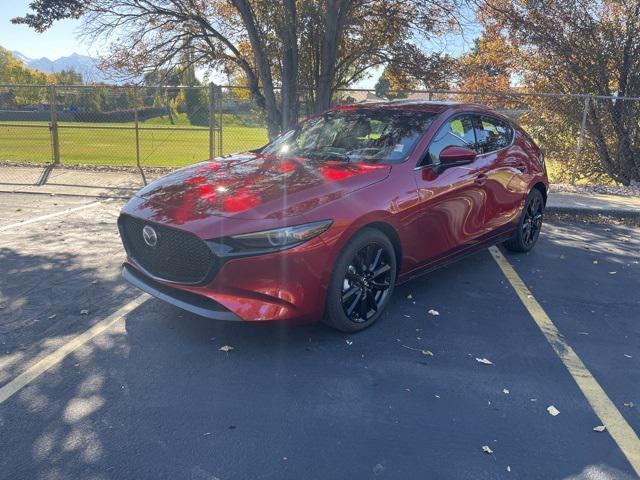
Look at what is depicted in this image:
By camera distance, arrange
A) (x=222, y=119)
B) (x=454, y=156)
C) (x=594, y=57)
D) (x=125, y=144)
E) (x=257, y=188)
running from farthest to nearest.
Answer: (x=125, y=144) → (x=594, y=57) → (x=222, y=119) → (x=454, y=156) → (x=257, y=188)

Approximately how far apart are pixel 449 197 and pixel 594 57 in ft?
32.5

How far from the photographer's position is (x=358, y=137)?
4.92m

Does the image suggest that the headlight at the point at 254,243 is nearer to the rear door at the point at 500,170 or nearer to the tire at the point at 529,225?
the rear door at the point at 500,170

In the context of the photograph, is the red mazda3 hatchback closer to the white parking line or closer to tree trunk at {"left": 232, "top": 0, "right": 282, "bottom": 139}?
the white parking line

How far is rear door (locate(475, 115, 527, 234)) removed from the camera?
5.21 meters

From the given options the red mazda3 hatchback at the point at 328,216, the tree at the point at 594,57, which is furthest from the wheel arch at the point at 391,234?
the tree at the point at 594,57

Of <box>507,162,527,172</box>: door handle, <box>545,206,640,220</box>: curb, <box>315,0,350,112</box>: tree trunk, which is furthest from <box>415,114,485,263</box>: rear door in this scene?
<box>315,0,350,112</box>: tree trunk

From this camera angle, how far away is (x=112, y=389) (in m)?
3.21

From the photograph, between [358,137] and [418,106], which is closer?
[358,137]

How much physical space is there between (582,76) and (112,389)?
41.9 ft

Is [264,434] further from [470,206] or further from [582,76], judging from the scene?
[582,76]

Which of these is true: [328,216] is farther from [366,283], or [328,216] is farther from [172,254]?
[172,254]

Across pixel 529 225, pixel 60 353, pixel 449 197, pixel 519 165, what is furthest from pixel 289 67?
pixel 60 353

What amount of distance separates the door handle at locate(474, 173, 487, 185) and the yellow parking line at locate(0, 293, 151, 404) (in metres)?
3.13
